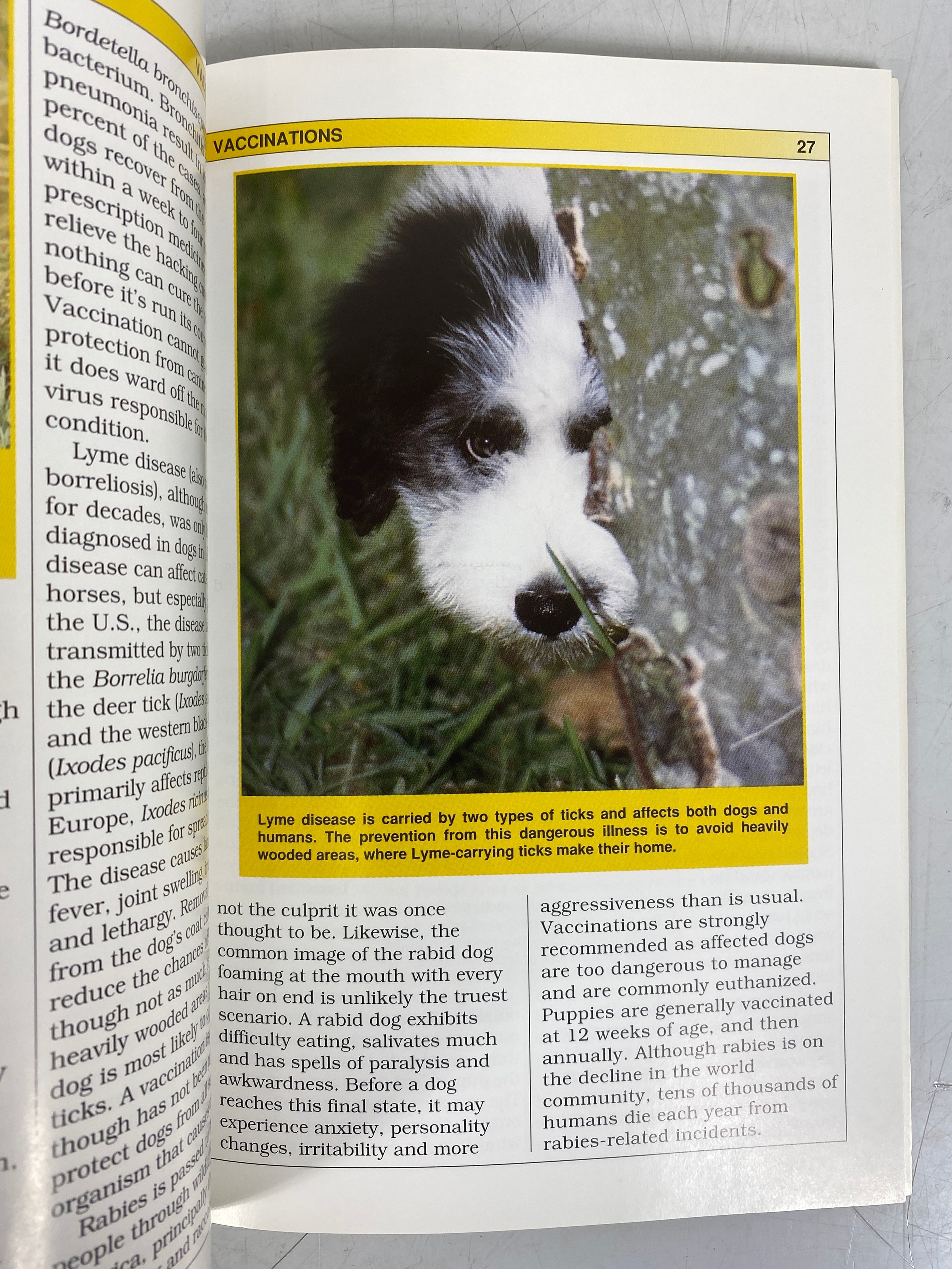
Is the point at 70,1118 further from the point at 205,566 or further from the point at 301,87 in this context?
the point at 301,87

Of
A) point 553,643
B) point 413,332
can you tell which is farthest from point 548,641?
point 413,332

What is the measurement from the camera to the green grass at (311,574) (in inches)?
9.9

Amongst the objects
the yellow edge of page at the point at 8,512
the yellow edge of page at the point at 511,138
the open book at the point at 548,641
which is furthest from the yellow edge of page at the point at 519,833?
the yellow edge of page at the point at 511,138

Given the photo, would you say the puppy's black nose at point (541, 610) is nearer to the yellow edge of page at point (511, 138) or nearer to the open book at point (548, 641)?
the open book at point (548, 641)

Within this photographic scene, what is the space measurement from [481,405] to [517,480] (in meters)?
0.03

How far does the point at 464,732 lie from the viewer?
0.84 ft

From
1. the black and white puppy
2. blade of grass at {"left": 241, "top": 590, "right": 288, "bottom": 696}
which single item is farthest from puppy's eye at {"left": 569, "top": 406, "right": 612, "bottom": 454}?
blade of grass at {"left": 241, "top": 590, "right": 288, "bottom": 696}

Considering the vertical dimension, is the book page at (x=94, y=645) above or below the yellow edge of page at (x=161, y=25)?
below

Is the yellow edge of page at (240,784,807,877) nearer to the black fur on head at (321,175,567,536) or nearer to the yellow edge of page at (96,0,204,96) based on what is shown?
the black fur on head at (321,175,567,536)

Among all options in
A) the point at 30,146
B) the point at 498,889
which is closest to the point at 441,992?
the point at 498,889

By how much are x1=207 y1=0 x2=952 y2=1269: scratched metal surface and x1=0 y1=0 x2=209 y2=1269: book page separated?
8cm

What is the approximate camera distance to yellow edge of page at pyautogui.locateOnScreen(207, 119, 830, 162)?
252 millimetres

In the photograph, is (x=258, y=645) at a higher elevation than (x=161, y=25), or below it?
below

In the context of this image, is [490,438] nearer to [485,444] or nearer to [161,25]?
[485,444]
